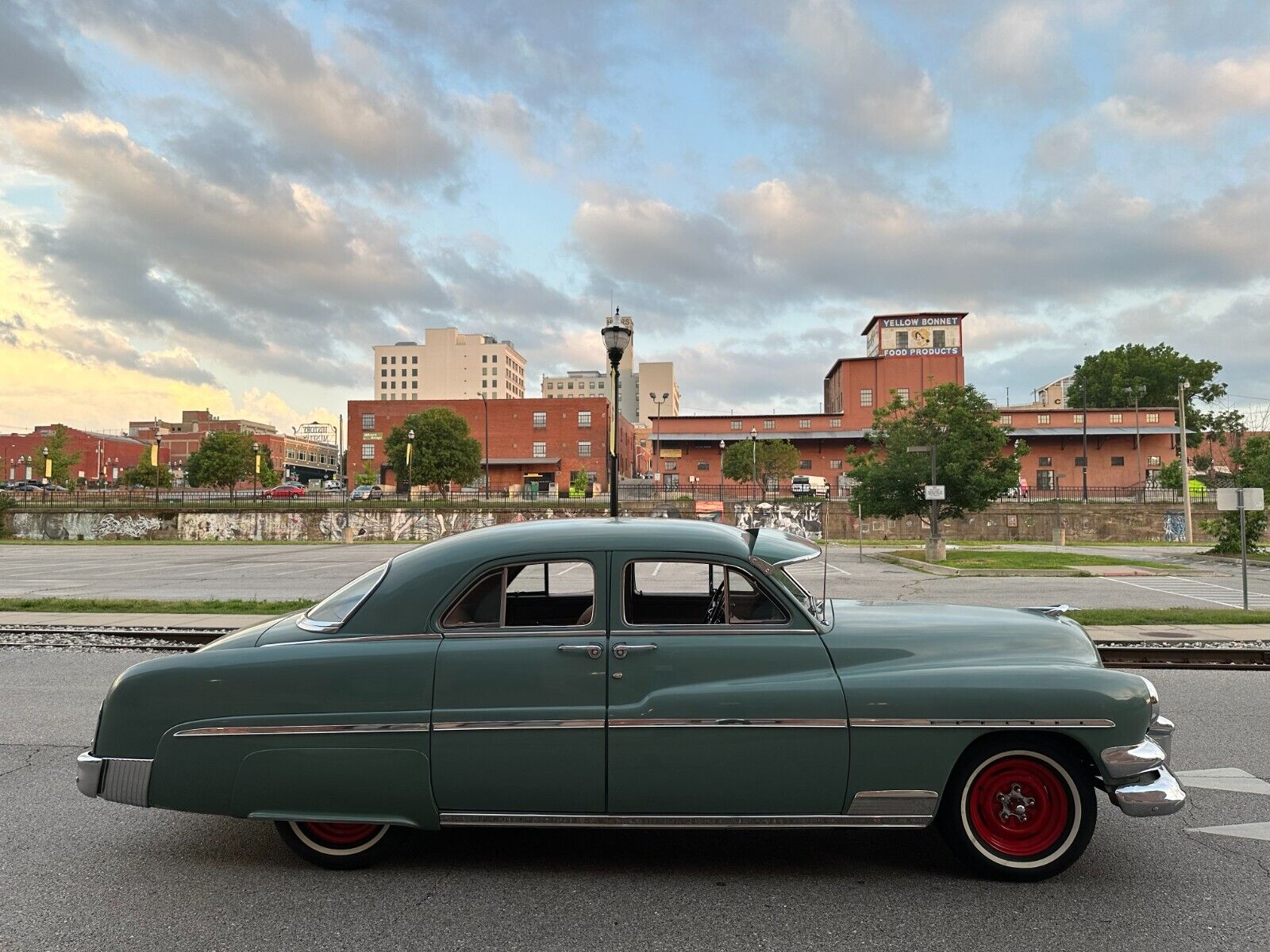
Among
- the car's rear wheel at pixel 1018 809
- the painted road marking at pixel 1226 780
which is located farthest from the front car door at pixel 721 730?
the painted road marking at pixel 1226 780

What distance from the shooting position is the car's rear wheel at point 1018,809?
4.04 metres

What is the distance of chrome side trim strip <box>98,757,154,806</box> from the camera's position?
4.11 m

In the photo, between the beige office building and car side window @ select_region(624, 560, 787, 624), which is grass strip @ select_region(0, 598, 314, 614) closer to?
car side window @ select_region(624, 560, 787, 624)

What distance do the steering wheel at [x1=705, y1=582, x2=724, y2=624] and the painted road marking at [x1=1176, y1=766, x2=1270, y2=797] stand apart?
3.51 metres

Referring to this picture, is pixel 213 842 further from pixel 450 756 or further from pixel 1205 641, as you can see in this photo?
pixel 1205 641

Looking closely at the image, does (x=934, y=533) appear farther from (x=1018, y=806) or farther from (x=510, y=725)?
(x=510, y=725)

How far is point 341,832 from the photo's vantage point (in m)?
4.25

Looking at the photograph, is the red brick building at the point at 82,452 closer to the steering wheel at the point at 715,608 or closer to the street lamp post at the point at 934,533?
the street lamp post at the point at 934,533

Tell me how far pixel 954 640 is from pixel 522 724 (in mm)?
2200

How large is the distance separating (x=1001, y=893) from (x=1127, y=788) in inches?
30.3

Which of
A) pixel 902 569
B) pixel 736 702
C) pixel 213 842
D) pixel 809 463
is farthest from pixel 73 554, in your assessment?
pixel 809 463

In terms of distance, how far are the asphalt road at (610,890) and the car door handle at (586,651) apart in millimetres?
1090

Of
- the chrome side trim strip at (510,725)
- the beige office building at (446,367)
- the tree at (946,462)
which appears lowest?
the chrome side trim strip at (510,725)

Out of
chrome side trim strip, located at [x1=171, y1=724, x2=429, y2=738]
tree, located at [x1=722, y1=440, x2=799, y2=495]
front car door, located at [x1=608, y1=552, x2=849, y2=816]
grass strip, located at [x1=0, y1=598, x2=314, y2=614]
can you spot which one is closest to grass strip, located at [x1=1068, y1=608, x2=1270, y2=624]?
front car door, located at [x1=608, y1=552, x2=849, y2=816]
